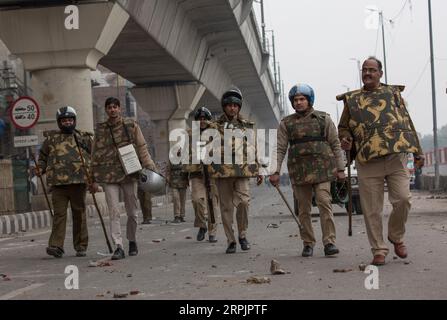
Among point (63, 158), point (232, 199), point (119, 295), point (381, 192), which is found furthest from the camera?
point (63, 158)

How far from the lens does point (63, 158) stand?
34.7 feet

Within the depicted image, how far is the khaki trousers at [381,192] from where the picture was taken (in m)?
8.11

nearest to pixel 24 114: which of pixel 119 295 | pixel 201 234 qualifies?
pixel 201 234

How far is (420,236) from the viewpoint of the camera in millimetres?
11312

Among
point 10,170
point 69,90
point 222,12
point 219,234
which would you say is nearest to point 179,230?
point 219,234

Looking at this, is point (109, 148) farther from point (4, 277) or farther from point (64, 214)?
point (4, 277)

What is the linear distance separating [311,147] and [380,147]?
126 centimetres

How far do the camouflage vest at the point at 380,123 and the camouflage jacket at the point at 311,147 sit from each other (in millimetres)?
885

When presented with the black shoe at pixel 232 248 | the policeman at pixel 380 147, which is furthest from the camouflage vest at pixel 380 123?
the black shoe at pixel 232 248

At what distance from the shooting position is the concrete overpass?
21.0m

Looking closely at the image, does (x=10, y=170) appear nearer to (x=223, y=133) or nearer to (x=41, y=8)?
(x=41, y=8)

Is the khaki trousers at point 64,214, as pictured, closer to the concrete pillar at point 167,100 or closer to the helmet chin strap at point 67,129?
the helmet chin strap at point 67,129

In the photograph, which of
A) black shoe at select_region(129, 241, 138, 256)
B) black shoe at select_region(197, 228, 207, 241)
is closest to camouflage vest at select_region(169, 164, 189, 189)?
black shoe at select_region(197, 228, 207, 241)
